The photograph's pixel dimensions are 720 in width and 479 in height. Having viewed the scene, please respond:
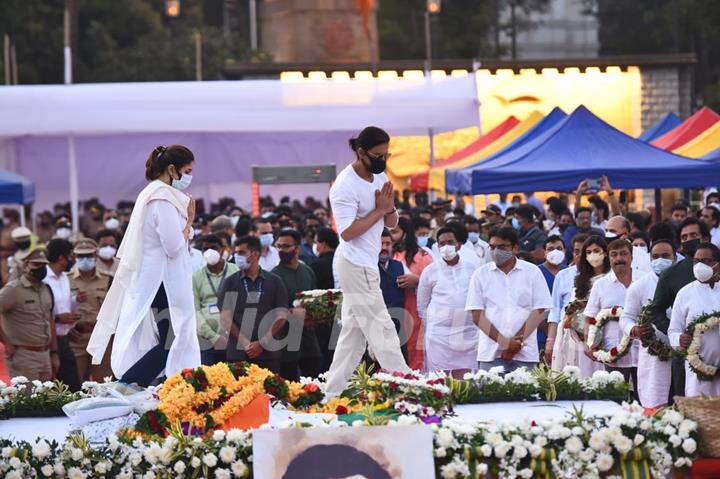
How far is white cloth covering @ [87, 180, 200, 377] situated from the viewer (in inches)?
403

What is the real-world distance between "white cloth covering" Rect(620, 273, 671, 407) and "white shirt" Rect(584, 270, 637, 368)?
0.27 m

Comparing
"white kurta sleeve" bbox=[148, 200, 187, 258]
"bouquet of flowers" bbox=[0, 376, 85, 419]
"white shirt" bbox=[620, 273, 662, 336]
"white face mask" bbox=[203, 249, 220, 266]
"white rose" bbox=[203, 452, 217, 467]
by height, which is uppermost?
"white kurta sleeve" bbox=[148, 200, 187, 258]

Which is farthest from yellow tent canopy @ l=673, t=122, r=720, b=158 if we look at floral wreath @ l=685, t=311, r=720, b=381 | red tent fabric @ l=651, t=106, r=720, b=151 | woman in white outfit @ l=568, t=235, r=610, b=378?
floral wreath @ l=685, t=311, r=720, b=381

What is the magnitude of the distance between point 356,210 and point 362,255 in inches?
12.4

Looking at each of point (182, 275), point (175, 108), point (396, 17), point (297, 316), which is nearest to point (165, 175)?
point (182, 275)

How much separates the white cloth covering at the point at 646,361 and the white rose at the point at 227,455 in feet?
13.5

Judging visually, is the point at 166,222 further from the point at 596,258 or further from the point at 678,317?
the point at 596,258

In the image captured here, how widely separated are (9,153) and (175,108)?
8.88 m

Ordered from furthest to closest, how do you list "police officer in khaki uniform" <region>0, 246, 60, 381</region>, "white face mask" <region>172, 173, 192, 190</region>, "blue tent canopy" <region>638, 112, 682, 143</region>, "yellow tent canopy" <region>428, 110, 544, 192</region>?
1. "blue tent canopy" <region>638, 112, 682, 143</region>
2. "yellow tent canopy" <region>428, 110, 544, 192</region>
3. "police officer in khaki uniform" <region>0, 246, 60, 381</region>
4. "white face mask" <region>172, 173, 192, 190</region>

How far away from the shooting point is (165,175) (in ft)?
34.2

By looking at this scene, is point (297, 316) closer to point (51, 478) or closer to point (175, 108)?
point (51, 478)

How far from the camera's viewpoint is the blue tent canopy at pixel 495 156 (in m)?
21.3

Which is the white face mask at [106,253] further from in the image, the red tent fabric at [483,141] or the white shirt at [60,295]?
the red tent fabric at [483,141]

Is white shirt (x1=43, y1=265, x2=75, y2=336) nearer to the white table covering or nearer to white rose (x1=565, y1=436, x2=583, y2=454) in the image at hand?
the white table covering
